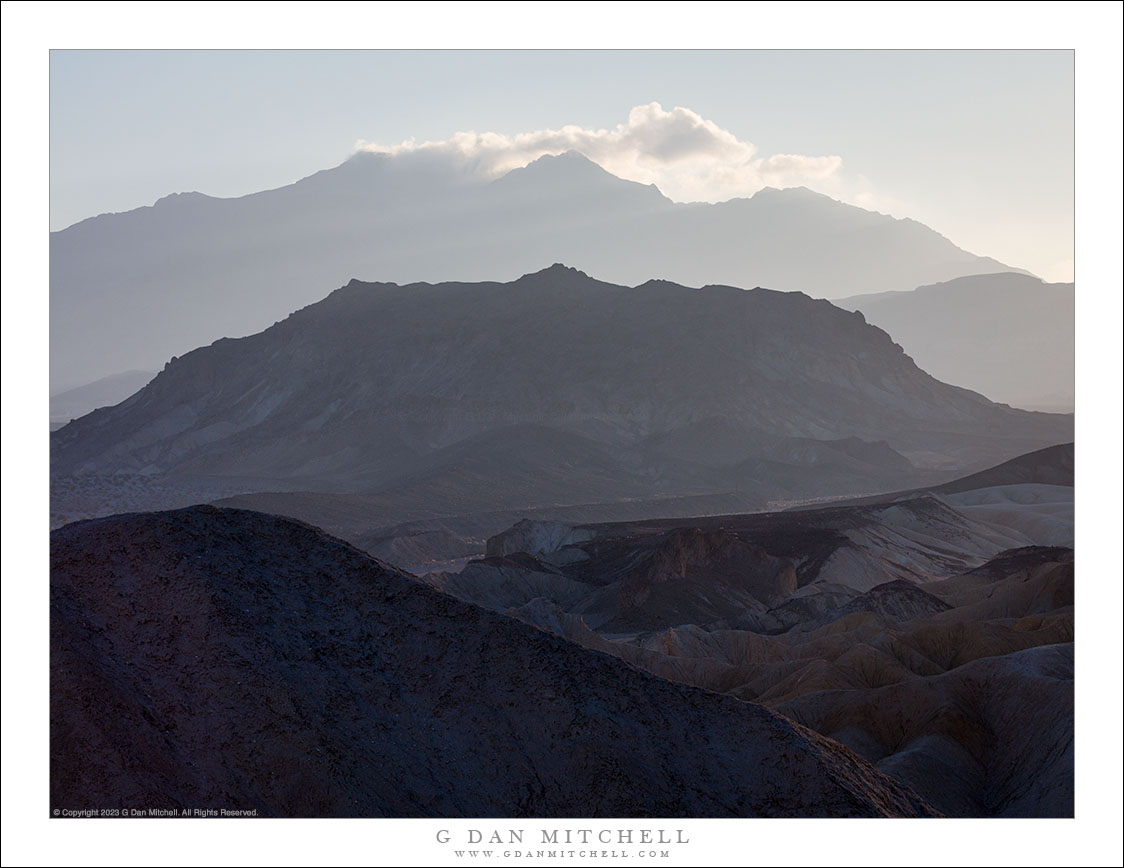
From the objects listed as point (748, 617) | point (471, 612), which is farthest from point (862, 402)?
point (471, 612)

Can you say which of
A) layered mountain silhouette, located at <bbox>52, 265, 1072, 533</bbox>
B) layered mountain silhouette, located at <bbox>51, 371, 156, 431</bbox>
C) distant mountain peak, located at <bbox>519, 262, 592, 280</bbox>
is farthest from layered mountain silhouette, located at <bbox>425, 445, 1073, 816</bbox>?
layered mountain silhouette, located at <bbox>51, 371, 156, 431</bbox>

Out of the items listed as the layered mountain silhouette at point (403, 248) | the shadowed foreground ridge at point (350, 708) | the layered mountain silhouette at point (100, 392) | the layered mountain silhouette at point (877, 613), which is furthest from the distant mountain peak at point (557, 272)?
the shadowed foreground ridge at point (350, 708)

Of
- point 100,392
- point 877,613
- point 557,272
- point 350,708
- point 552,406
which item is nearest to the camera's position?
point 350,708

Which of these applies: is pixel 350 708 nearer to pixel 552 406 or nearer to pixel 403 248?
pixel 552 406

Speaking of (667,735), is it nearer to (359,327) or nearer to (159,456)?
(159,456)

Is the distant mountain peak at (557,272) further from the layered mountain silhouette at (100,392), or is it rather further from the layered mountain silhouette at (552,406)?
the layered mountain silhouette at (100,392)

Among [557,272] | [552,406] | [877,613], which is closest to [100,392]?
Answer: [557,272]
